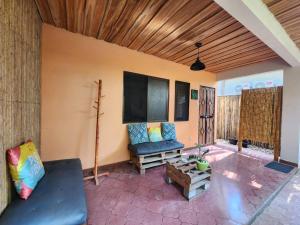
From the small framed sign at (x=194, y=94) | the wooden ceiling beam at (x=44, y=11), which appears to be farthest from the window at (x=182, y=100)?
the wooden ceiling beam at (x=44, y=11)

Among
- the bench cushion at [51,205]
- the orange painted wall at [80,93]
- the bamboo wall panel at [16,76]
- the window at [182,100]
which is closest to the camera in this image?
the bench cushion at [51,205]

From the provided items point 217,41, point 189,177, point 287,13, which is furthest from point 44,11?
point 287,13

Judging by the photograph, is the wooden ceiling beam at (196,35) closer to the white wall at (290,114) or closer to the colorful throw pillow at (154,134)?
the colorful throw pillow at (154,134)

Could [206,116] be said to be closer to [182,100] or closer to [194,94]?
[194,94]

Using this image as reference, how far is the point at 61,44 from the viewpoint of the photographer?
253cm

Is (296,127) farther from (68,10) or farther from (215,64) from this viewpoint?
(68,10)

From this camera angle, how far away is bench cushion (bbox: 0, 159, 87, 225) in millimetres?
1044

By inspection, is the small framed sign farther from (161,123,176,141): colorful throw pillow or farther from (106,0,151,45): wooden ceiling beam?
(106,0,151,45): wooden ceiling beam

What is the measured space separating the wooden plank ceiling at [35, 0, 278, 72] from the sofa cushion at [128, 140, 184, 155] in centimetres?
216

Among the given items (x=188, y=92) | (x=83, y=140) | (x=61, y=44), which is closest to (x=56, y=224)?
(x=83, y=140)

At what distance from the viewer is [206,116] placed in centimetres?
495

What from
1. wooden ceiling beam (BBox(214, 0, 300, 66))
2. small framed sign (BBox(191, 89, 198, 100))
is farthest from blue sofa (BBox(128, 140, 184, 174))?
wooden ceiling beam (BBox(214, 0, 300, 66))

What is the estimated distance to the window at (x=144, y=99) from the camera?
3279mm

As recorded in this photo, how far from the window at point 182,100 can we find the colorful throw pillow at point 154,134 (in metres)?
0.86
